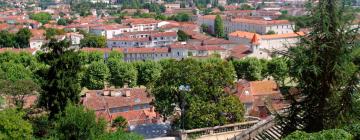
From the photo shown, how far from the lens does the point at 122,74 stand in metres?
39.6

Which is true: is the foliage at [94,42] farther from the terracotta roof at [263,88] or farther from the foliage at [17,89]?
the foliage at [17,89]

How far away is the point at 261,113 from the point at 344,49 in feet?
48.3

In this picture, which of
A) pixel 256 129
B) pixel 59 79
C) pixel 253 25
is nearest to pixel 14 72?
pixel 59 79

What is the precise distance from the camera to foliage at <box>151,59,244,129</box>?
56.1 ft

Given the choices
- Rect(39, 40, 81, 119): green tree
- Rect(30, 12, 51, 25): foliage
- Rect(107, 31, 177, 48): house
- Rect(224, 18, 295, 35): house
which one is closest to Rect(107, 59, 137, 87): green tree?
Rect(39, 40, 81, 119): green tree

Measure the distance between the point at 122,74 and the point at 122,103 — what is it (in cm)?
1056

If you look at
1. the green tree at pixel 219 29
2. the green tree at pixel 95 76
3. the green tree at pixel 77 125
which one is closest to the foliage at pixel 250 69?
the green tree at pixel 95 76

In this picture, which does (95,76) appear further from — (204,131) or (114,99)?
(204,131)

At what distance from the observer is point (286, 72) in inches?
397

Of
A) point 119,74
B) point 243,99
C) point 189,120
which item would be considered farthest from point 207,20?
point 189,120

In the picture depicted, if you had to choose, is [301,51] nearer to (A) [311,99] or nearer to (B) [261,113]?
(A) [311,99]

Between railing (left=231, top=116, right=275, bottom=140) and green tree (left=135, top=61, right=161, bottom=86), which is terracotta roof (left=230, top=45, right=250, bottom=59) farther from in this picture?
railing (left=231, top=116, right=275, bottom=140)

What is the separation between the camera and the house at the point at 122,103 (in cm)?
2617

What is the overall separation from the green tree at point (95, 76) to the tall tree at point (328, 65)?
30.5 metres
